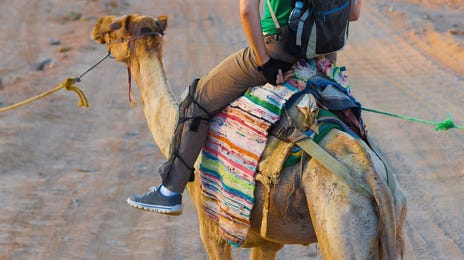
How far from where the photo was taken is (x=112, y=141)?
10797 millimetres

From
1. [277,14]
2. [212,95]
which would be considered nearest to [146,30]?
[212,95]

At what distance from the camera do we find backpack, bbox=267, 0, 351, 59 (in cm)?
460

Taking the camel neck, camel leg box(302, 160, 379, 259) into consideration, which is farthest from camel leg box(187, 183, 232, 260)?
camel leg box(302, 160, 379, 259)

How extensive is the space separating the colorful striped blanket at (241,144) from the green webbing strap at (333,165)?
→ 32 centimetres

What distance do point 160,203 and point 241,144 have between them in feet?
2.59

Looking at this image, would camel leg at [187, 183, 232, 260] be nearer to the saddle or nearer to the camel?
the camel

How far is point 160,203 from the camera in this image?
5.28m

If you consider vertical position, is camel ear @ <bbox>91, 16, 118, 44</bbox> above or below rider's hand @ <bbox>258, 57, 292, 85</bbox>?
below

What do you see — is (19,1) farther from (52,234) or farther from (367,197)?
(367,197)

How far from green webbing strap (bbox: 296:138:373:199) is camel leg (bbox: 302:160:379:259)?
0.03m

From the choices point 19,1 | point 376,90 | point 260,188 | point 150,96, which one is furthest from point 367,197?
point 19,1

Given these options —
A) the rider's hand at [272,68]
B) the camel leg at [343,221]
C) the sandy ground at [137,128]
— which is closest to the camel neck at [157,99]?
the rider's hand at [272,68]

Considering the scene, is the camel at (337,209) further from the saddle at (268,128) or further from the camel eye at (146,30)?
the camel eye at (146,30)

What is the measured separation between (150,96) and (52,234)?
8.65 ft
